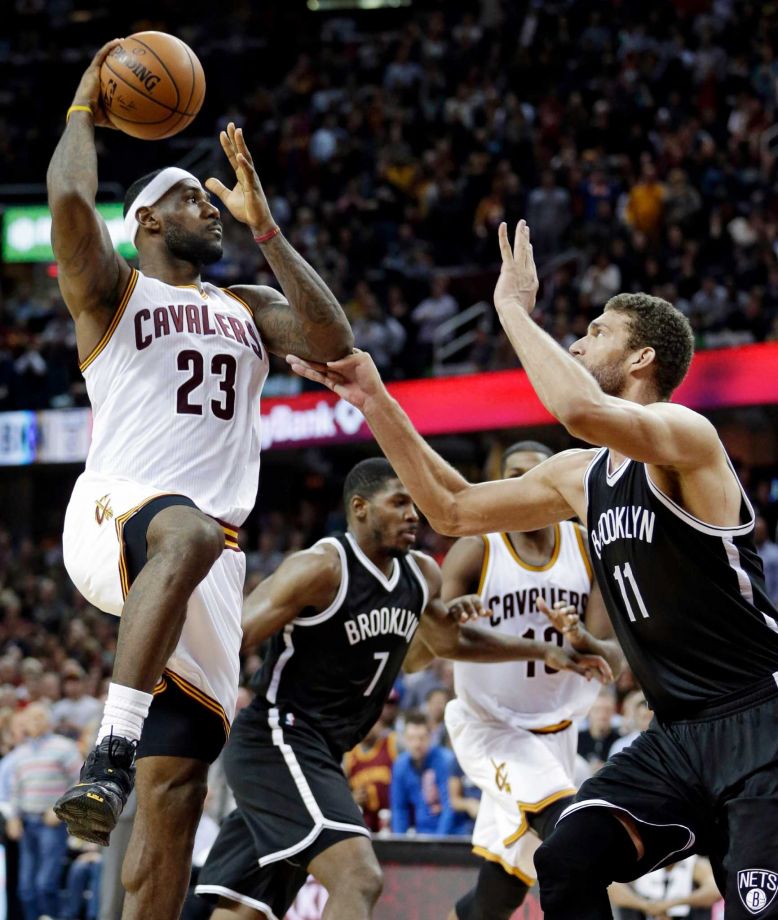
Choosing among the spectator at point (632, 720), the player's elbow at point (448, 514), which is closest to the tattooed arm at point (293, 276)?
the player's elbow at point (448, 514)

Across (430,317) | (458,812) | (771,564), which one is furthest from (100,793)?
(430,317)

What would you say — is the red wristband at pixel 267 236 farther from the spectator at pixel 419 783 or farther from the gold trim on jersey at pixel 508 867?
the spectator at pixel 419 783

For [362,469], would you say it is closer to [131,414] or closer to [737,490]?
[131,414]

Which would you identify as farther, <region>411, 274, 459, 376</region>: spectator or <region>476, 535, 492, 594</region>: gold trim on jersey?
<region>411, 274, 459, 376</region>: spectator

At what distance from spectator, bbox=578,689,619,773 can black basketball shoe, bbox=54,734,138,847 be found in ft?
21.4

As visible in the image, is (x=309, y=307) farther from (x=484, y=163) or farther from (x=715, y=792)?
(x=484, y=163)

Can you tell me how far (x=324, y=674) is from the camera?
21.3 ft

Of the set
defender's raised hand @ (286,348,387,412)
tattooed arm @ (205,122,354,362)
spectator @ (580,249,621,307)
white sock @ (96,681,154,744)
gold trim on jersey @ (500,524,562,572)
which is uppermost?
spectator @ (580,249,621,307)

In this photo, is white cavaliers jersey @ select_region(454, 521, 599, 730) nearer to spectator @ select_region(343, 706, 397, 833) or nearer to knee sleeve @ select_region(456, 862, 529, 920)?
knee sleeve @ select_region(456, 862, 529, 920)

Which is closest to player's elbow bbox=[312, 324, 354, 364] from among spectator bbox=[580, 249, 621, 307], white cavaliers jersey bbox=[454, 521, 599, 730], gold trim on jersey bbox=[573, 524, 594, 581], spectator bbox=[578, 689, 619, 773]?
white cavaliers jersey bbox=[454, 521, 599, 730]

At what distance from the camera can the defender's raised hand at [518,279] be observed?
4613mm

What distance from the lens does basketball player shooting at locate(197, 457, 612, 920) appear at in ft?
20.3

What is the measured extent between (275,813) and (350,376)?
2182 millimetres

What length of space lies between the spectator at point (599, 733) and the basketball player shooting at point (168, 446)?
5831mm
